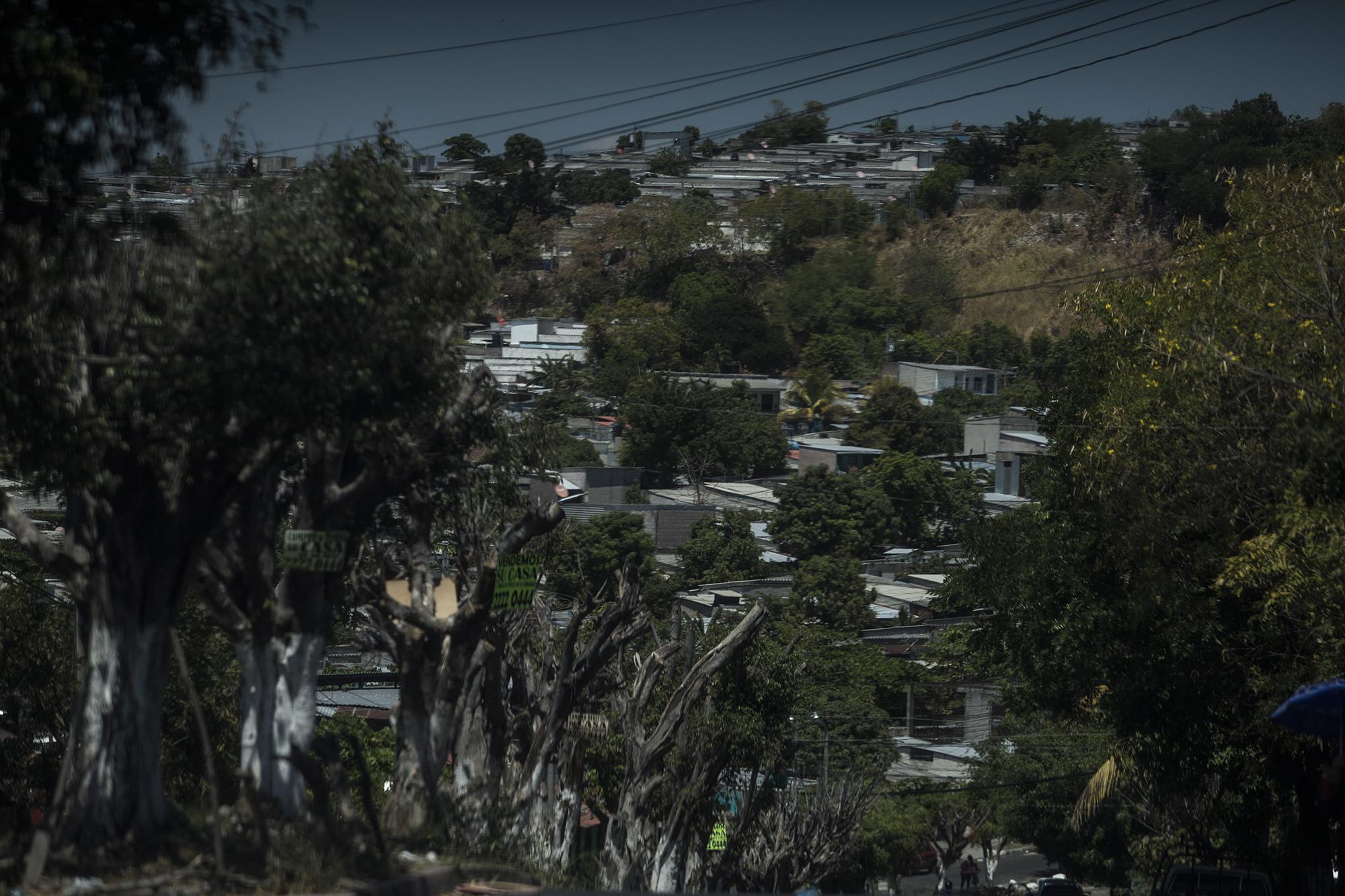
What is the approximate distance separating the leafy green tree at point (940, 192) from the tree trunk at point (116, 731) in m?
129

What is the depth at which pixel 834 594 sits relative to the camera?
57.5 meters

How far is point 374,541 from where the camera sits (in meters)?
14.0

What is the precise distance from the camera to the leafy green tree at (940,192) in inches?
5266

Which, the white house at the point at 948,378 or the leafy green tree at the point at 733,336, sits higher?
the leafy green tree at the point at 733,336

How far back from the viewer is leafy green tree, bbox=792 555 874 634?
56.0 metres

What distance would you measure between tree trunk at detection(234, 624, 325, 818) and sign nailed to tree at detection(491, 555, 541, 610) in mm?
1853

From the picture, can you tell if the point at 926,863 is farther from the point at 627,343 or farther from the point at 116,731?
the point at 627,343

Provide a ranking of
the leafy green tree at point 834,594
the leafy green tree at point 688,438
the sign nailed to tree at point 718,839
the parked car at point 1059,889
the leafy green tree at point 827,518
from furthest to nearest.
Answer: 1. the leafy green tree at point 688,438
2. the leafy green tree at point 827,518
3. the leafy green tree at point 834,594
4. the sign nailed to tree at point 718,839
5. the parked car at point 1059,889

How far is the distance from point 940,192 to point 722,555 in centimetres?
7854

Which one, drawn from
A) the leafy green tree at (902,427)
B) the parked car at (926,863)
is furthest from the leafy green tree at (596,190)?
the parked car at (926,863)

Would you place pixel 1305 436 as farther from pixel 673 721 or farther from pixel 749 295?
pixel 749 295

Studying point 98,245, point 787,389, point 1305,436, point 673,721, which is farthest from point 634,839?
point 787,389

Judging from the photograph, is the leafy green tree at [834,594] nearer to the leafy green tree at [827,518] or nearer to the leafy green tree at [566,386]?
the leafy green tree at [827,518]

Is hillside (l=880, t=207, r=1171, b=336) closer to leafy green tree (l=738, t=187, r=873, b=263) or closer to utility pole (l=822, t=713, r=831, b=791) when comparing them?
leafy green tree (l=738, t=187, r=873, b=263)
